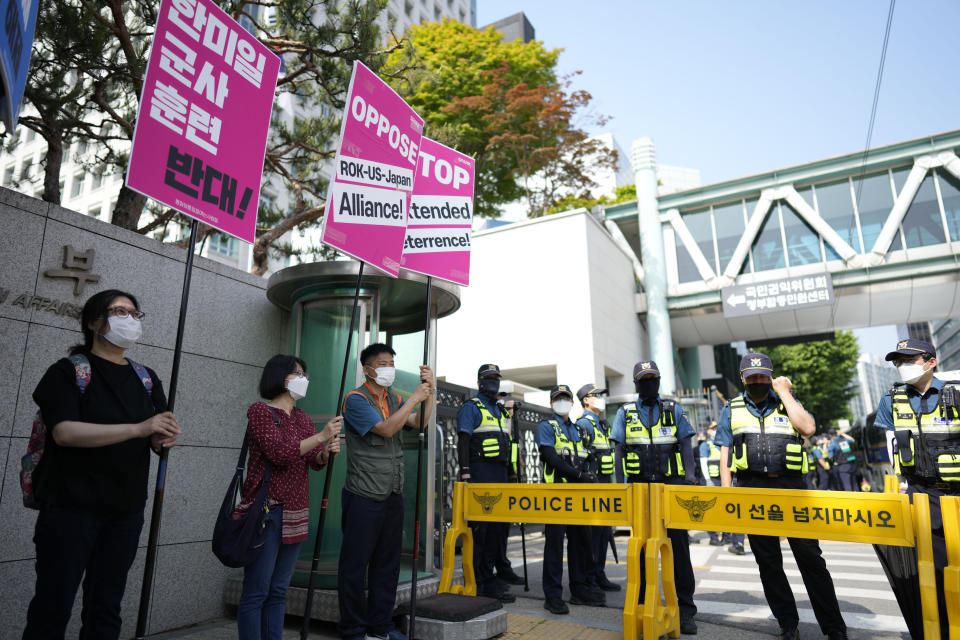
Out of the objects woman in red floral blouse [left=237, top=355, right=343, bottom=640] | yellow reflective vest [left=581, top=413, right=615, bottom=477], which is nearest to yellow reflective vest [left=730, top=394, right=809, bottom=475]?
yellow reflective vest [left=581, top=413, right=615, bottom=477]

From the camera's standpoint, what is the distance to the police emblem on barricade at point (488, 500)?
547cm

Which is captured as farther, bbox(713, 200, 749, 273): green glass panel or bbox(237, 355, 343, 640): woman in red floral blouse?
bbox(713, 200, 749, 273): green glass panel

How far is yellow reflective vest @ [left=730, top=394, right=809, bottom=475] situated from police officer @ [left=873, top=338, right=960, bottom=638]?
2.08 feet

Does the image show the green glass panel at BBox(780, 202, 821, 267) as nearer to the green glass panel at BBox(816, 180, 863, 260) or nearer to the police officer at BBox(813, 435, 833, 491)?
the green glass panel at BBox(816, 180, 863, 260)

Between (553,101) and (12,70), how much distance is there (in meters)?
22.0

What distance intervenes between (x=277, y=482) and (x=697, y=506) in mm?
2964

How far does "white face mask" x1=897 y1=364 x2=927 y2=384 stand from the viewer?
13.9 ft

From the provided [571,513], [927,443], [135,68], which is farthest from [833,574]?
[135,68]

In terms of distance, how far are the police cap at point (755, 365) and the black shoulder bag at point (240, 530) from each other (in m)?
3.50

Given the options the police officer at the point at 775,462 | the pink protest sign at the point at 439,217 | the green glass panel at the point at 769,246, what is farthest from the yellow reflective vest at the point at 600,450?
the green glass panel at the point at 769,246

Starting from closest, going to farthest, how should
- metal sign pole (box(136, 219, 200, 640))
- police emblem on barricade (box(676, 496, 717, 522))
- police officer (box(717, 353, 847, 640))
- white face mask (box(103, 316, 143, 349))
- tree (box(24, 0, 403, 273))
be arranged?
1. metal sign pole (box(136, 219, 200, 640))
2. white face mask (box(103, 316, 143, 349))
3. police officer (box(717, 353, 847, 640))
4. police emblem on barricade (box(676, 496, 717, 522))
5. tree (box(24, 0, 403, 273))

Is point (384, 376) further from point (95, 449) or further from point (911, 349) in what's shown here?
point (911, 349)

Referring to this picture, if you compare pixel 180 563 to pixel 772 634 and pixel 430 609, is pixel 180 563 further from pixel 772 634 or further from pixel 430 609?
pixel 772 634

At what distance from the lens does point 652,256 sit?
2269 centimetres
